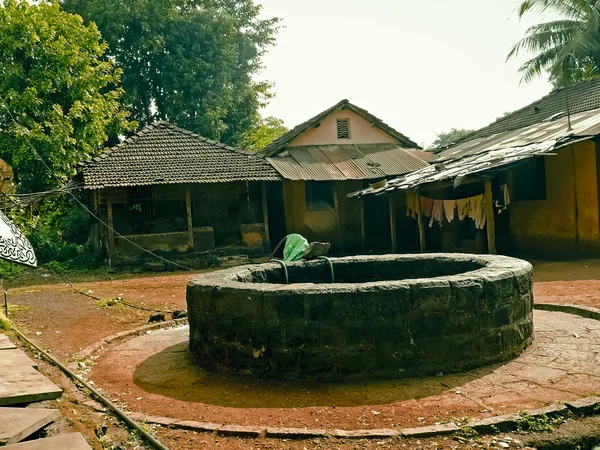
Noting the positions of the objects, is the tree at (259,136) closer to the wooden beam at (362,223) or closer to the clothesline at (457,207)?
the wooden beam at (362,223)

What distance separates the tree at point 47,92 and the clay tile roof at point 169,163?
18.4 feet

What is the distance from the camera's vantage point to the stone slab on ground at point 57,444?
2984mm

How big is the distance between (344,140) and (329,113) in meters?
1.28

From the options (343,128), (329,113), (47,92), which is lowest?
(343,128)

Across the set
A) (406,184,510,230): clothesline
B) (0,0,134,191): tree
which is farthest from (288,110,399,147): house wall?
(0,0,134,191): tree

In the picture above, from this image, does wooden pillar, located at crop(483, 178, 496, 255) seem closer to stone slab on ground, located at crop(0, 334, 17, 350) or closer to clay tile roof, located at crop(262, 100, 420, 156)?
clay tile roof, located at crop(262, 100, 420, 156)

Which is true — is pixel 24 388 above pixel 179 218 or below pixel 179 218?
below

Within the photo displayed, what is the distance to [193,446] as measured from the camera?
148 inches

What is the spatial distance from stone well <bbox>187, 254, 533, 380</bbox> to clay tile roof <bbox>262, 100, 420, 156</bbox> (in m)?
15.6

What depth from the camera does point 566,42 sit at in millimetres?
23516

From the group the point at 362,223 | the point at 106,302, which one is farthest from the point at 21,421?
the point at 362,223

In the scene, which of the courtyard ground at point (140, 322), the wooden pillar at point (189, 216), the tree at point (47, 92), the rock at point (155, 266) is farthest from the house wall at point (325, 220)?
the tree at point (47, 92)

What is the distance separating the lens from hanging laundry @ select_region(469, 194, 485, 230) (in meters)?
13.9

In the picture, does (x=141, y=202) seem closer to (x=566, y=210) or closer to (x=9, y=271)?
(x=9, y=271)
